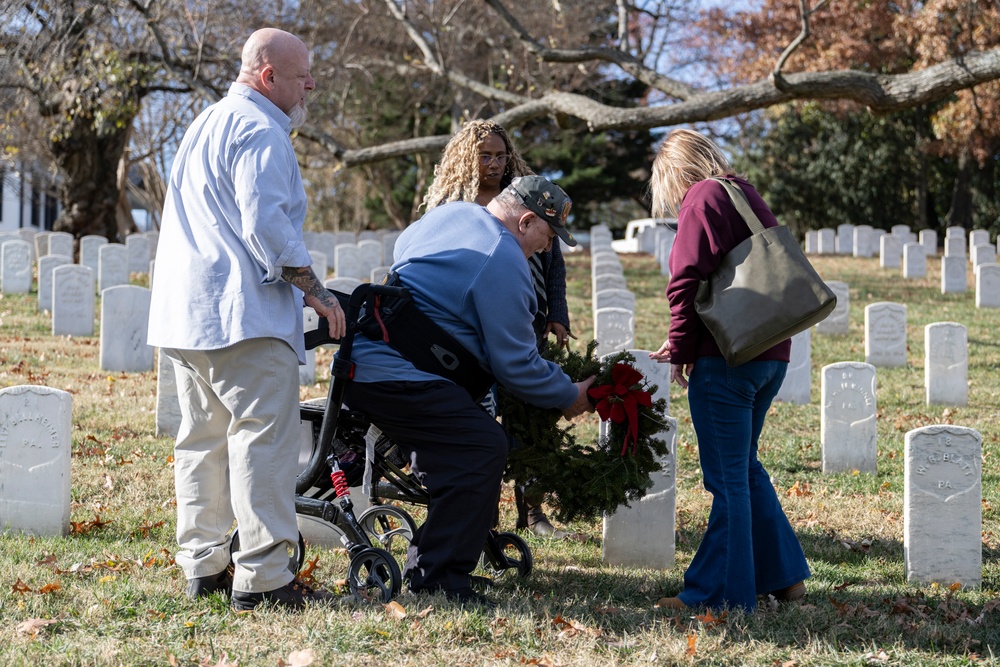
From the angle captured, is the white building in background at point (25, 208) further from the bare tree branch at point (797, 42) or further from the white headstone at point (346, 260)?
the bare tree branch at point (797, 42)

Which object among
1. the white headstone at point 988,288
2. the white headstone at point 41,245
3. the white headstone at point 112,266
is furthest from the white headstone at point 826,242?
the white headstone at point 41,245

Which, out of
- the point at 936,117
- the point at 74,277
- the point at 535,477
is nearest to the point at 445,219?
the point at 535,477

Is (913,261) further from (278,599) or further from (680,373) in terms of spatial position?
(278,599)

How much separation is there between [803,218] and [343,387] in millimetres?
32048

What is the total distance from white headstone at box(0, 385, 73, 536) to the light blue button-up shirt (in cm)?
154

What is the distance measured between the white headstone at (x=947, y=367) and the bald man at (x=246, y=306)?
23.5 ft

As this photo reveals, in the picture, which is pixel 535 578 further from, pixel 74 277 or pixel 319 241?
pixel 319 241

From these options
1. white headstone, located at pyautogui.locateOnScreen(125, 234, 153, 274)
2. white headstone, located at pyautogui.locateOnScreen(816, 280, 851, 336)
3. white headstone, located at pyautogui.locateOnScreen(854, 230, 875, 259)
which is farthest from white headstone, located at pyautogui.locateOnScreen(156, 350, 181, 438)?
white headstone, located at pyautogui.locateOnScreen(854, 230, 875, 259)

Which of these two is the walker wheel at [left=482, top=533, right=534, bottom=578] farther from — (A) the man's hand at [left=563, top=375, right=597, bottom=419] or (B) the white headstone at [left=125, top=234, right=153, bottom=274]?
(B) the white headstone at [left=125, top=234, right=153, bottom=274]

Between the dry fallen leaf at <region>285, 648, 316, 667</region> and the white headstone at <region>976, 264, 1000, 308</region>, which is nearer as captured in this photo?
the dry fallen leaf at <region>285, 648, 316, 667</region>

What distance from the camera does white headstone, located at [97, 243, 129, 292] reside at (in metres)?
15.0

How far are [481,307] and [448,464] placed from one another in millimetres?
612

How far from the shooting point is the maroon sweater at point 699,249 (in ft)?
13.7

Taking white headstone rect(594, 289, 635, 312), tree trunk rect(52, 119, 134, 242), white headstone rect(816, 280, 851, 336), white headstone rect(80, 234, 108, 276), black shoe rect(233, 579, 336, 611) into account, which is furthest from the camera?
tree trunk rect(52, 119, 134, 242)
